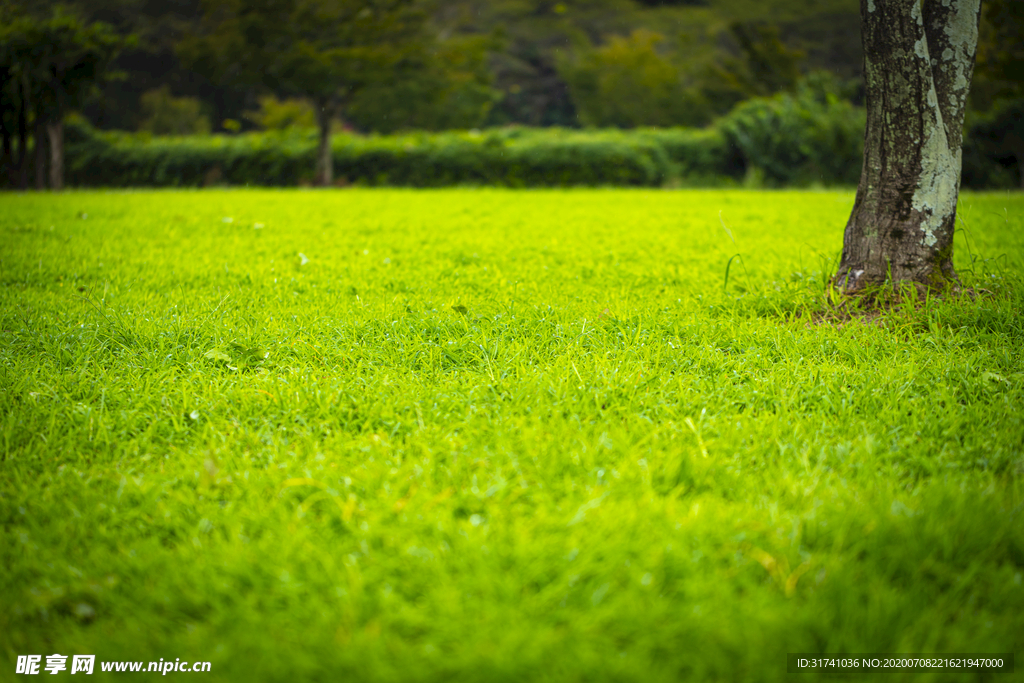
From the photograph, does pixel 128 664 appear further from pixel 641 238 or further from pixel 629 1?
pixel 629 1

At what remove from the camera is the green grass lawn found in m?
1.45

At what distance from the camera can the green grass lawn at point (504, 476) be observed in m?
1.45

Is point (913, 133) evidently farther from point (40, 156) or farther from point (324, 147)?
point (40, 156)

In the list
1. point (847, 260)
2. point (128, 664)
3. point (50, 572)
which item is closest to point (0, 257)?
point (50, 572)

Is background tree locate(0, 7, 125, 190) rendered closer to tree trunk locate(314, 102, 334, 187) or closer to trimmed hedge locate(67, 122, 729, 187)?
trimmed hedge locate(67, 122, 729, 187)

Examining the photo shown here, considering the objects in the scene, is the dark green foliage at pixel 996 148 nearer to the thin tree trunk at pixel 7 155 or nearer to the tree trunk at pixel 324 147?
the tree trunk at pixel 324 147

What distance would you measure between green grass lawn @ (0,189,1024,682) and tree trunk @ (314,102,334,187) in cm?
1319

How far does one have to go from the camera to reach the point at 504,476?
2078 mm

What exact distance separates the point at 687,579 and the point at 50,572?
5.91ft

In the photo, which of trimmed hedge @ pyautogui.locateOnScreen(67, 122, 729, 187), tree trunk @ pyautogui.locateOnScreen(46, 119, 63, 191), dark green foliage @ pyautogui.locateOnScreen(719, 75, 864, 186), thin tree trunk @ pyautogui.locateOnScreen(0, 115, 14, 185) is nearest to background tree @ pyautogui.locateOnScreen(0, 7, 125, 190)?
tree trunk @ pyautogui.locateOnScreen(46, 119, 63, 191)

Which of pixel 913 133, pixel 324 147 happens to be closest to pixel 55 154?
pixel 324 147

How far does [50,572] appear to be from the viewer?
167 cm

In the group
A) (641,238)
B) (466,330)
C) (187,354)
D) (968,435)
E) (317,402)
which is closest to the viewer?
(968,435)

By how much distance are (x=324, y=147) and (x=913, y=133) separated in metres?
16.1
